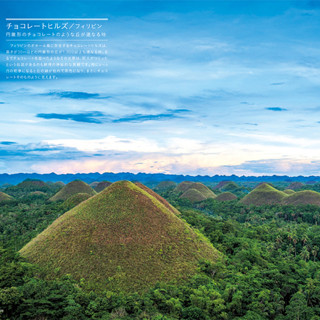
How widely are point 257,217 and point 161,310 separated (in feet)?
140

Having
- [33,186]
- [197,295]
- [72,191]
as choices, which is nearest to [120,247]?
[197,295]

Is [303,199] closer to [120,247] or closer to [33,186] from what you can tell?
[120,247]

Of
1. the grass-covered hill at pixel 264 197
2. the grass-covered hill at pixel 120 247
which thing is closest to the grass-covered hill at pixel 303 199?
the grass-covered hill at pixel 264 197

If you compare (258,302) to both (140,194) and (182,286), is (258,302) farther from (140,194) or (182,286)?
(140,194)

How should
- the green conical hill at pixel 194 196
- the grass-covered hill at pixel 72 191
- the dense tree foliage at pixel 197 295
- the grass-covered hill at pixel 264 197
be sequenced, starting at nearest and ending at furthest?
1. the dense tree foliage at pixel 197 295
2. the grass-covered hill at pixel 264 197
3. the grass-covered hill at pixel 72 191
4. the green conical hill at pixel 194 196

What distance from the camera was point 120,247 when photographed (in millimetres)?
22031

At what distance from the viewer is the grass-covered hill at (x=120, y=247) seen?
19.9m

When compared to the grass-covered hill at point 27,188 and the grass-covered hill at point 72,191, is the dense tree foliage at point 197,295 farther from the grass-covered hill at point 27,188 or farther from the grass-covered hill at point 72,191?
the grass-covered hill at point 27,188

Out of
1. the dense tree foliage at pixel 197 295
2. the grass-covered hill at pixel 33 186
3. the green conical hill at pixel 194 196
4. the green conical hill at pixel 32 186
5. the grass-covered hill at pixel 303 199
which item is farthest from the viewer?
the grass-covered hill at pixel 33 186

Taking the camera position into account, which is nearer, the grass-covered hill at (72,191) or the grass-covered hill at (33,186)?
the grass-covered hill at (72,191)

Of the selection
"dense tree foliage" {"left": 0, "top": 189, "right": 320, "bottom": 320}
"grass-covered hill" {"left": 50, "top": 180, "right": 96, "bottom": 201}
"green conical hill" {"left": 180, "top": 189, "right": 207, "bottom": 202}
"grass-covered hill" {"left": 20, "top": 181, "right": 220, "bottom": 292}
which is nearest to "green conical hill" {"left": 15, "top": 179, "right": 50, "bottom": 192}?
"grass-covered hill" {"left": 50, "top": 180, "right": 96, "bottom": 201}

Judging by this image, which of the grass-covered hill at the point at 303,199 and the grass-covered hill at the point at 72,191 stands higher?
the grass-covered hill at the point at 72,191

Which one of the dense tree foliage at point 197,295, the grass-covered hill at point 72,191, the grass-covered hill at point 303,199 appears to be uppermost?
the grass-covered hill at point 72,191

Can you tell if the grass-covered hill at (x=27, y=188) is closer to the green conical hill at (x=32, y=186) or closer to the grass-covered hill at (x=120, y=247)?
the green conical hill at (x=32, y=186)
